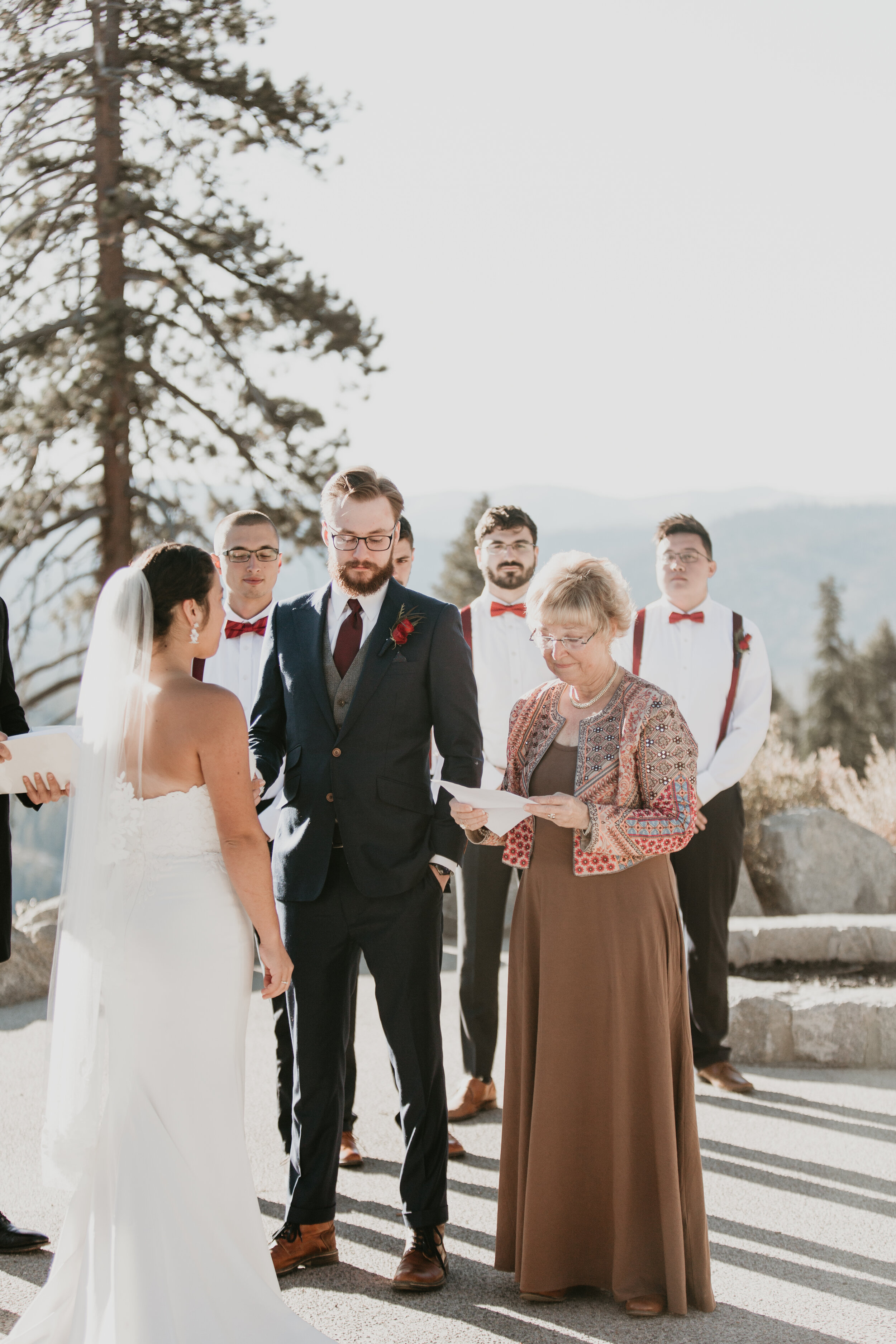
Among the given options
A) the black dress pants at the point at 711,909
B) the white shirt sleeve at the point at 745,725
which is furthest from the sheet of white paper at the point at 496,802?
the black dress pants at the point at 711,909

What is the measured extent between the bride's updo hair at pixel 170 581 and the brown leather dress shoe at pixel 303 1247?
196 cm

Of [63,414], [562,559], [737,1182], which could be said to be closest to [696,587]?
[562,559]

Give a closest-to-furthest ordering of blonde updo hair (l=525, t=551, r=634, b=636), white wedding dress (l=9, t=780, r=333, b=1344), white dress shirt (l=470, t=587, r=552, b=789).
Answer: white wedding dress (l=9, t=780, r=333, b=1344), blonde updo hair (l=525, t=551, r=634, b=636), white dress shirt (l=470, t=587, r=552, b=789)

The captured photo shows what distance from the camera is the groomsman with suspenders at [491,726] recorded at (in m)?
5.36

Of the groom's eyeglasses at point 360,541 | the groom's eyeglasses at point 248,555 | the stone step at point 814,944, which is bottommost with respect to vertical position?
the stone step at point 814,944

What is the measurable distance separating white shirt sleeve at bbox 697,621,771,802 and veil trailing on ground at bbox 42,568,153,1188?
314 centimetres

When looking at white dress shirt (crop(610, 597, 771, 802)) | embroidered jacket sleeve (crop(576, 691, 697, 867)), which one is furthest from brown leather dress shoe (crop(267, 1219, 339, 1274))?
white dress shirt (crop(610, 597, 771, 802))

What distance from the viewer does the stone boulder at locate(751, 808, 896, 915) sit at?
10.8 metres

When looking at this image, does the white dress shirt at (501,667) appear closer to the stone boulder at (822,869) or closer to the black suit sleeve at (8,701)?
the black suit sleeve at (8,701)

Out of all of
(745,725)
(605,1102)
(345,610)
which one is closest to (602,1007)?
(605,1102)

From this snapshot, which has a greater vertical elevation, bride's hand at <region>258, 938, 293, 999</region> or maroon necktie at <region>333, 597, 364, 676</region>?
maroon necktie at <region>333, 597, 364, 676</region>

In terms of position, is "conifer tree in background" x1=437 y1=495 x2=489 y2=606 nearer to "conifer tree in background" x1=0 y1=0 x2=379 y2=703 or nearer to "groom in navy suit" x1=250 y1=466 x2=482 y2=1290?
"conifer tree in background" x1=0 y1=0 x2=379 y2=703

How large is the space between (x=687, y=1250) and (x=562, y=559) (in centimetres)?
205

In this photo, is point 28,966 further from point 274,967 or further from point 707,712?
point 274,967
